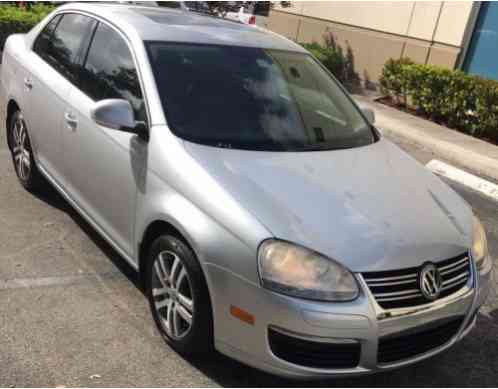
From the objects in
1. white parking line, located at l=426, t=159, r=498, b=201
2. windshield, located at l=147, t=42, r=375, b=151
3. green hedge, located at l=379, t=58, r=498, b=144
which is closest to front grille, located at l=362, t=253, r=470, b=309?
windshield, located at l=147, t=42, r=375, b=151

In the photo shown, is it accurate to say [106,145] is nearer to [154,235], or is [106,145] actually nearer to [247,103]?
[154,235]

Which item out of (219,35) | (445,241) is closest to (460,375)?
(445,241)

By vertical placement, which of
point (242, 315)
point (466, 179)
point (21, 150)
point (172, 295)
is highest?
point (242, 315)

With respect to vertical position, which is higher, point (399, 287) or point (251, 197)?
point (251, 197)

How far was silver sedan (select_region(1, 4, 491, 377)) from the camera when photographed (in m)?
2.68

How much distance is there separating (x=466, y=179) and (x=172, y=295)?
17.1ft

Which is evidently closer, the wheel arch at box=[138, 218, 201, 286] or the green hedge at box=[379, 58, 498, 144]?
the wheel arch at box=[138, 218, 201, 286]

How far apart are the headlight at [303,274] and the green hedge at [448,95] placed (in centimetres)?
699

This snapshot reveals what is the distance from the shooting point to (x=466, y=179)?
7.32 meters

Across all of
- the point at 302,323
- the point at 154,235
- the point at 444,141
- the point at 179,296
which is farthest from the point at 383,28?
the point at 302,323

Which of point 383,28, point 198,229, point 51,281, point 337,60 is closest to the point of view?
point 198,229

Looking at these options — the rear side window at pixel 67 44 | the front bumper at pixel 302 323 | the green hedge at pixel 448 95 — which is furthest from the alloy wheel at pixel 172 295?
the green hedge at pixel 448 95

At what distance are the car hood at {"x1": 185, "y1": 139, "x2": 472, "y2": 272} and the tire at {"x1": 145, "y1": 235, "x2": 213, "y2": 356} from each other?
41 centimetres

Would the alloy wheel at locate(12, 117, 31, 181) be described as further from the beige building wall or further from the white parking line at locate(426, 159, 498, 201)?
the beige building wall
